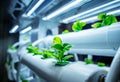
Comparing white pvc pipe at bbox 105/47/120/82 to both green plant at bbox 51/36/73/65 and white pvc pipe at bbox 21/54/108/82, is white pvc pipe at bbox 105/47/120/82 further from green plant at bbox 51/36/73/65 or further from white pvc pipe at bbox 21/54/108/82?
green plant at bbox 51/36/73/65

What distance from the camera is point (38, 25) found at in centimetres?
229

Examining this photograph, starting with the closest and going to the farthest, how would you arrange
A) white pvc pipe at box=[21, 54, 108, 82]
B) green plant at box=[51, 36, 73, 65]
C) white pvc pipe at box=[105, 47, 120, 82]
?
white pvc pipe at box=[105, 47, 120, 82] < white pvc pipe at box=[21, 54, 108, 82] < green plant at box=[51, 36, 73, 65]

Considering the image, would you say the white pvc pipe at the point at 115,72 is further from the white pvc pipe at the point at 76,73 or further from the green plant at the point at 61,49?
the green plant at the point at 61,49

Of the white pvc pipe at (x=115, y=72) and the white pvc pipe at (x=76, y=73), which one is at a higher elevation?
the white pvc pipe at (x=115, y=72)

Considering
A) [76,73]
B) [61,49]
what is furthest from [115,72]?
[61,49]

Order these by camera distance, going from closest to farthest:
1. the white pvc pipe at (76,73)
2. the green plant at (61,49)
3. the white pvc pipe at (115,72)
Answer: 1. the white pvc pipe at (115,72)
2. the white pvc pipe at (76,73)
3. the green plant at (61,49)

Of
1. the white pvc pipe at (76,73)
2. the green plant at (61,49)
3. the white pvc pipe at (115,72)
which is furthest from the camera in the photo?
the green plant at (61,49)

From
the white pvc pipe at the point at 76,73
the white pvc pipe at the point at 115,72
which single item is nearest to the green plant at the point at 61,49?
the white pvc pipe at the point at 76,73

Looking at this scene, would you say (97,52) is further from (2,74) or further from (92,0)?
(2,74)

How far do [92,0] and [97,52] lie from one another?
1.90 ft

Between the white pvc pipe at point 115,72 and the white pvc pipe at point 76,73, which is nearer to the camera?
the white pvc pipe at point 115,72

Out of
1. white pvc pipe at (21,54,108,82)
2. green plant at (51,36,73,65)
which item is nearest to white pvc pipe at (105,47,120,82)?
white pvc pipe at (21,54,108,82)

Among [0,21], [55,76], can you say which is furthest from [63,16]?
[0,21]

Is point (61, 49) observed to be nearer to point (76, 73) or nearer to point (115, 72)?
point (76, 73)
